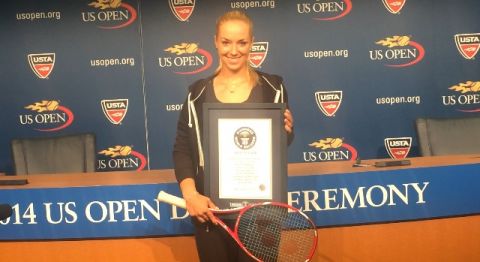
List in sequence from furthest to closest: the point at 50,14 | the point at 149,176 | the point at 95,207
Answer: the point at 50,14 < the point at 149,176 < the point at 95,207

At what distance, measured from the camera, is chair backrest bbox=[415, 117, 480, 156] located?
3.77 metres

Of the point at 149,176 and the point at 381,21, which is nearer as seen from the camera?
the point at 149,176

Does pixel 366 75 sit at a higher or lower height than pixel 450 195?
higher

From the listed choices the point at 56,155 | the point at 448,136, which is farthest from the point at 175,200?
the point at 448,136

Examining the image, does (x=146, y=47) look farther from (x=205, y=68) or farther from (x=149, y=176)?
(x=149, y=176)

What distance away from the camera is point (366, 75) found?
192 inches

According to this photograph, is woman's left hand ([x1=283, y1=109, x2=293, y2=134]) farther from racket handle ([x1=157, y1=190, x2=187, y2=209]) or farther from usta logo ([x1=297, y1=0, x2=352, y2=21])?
usta logo ([x1=297, y1=0, x2=352, y2=21])

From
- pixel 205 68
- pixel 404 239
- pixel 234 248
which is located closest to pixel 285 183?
pixel 234 248

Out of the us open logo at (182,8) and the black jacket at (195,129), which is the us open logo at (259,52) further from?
the black jacket at (195,129)

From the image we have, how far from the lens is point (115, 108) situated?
4.84m

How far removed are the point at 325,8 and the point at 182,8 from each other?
121cm

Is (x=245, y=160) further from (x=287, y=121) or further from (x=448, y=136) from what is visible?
(x=448, y=136)

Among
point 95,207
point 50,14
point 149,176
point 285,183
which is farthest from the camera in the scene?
point 50,14

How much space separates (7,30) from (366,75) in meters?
3.08
